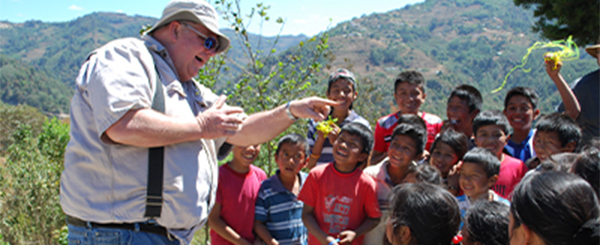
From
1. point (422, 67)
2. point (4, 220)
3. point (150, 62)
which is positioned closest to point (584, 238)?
point (150, 62)

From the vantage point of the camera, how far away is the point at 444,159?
11.6ft

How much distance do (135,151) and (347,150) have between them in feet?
6.36

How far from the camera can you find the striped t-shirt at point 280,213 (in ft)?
12.1

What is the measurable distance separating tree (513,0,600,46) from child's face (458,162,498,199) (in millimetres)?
9810

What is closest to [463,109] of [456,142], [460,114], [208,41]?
[460,114]

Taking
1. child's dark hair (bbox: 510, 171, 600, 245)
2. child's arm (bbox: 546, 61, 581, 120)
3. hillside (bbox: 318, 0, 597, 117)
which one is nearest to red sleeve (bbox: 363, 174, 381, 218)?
child's dark hair (bbox: 510, 171, 600, 245)

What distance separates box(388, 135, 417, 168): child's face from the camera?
11.6 ft

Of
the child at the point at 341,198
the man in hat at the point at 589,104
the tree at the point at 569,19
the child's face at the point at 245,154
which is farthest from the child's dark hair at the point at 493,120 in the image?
the tree at the point at 569,19

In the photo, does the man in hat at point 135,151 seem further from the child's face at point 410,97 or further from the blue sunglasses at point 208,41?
the child's face at point 410,97

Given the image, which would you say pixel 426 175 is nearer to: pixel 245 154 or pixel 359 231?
pixel 359 231

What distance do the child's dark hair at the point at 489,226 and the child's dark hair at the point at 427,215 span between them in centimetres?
9

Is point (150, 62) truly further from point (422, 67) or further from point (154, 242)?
point (422, 67)

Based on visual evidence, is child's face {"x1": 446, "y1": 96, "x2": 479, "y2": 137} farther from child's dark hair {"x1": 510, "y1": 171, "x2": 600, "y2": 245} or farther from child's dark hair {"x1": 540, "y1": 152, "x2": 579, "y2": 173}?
child's dark hair {"x1": 510, "y1": 171, "x2": 600, "y2": 245}

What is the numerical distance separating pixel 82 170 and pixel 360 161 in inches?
92.6
